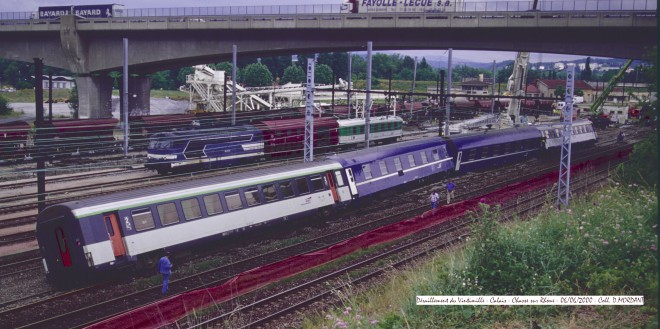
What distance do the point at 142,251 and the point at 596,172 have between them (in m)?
28.2

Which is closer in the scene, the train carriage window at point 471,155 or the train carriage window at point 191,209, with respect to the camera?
the train carriage window at point 191,209

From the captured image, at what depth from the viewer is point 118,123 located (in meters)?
47.5

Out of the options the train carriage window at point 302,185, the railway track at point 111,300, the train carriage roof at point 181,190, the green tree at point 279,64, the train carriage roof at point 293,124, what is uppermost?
the green tree at point 279,64

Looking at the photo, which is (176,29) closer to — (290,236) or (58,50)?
(58,50)

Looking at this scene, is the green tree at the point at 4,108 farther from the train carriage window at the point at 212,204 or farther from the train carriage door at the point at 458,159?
the train carriage window at the point at 212,204

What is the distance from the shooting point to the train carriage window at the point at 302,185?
907 inches

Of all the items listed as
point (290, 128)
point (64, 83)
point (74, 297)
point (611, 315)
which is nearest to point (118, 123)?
point (290, 128)

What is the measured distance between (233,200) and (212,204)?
2.91ft

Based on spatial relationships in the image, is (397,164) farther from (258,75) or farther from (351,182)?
(258,75)

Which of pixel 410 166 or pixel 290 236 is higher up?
pixel 410 166

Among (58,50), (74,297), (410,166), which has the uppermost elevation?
(58,50)

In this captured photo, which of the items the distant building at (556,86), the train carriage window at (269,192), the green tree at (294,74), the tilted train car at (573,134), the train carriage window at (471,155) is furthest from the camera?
the distant building at (556,86)

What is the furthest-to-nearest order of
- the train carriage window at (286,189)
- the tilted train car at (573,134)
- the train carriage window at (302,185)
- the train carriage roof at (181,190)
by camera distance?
1. the tilted train car at (573,134)
2. the train carriage window at (302,185)
3. the train carriage window at (286,189)
4. the train carriage roof at (181,190)

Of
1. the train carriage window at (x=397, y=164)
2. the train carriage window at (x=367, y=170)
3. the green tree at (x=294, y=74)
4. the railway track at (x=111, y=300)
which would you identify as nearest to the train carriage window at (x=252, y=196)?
the railway track at (x=111, y=300)
